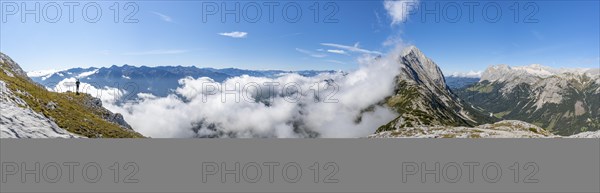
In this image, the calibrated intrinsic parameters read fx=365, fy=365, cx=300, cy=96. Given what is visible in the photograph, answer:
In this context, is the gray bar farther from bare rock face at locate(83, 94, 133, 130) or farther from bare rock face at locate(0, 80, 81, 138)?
bare rock face at locate(83, 94, 133, 130)

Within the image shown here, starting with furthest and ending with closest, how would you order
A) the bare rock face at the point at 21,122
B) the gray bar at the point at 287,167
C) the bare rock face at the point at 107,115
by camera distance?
the bare rock face at the point at 107,115 → the bare rock face at the point at 21,122 → the gray bar at the point at 287,167

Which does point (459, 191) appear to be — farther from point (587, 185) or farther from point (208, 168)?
point (208, 168)

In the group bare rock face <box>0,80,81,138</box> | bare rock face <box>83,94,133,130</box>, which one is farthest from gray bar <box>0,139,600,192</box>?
bare rock face <box>83,94,133,130</box>

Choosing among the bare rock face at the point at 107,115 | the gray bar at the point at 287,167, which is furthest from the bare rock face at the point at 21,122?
the bare rock face at the point at 107,115

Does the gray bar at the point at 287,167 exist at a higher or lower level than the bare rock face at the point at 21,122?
lower

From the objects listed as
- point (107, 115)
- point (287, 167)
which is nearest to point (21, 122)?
point (287, 167)

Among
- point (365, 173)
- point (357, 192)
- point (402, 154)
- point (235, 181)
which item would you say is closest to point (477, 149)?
point (402, 154)

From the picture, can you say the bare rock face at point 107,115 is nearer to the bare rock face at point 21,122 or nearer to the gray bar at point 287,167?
the bare rock face at point 21,122

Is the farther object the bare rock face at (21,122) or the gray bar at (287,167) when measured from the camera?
the bare rock face at (21,122)

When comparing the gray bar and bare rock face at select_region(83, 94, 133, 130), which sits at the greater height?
bare rock face at select_region(83, 94, 133, 130)
